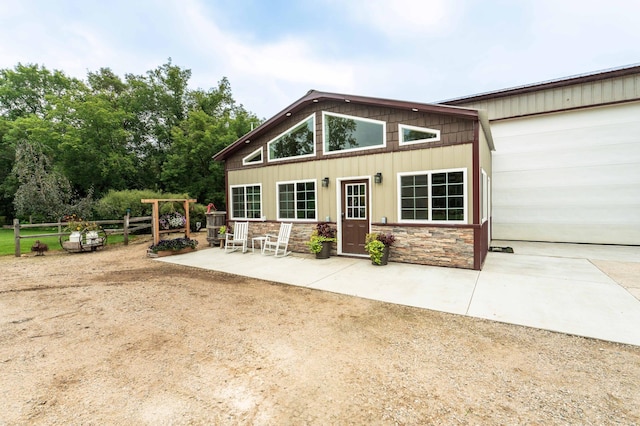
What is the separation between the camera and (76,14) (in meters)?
9.46

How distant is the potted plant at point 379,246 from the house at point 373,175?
0.28 metres

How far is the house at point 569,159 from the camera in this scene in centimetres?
849

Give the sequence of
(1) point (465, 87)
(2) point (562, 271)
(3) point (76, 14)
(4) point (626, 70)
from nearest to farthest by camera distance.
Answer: (2) point (562, 271) → (4) point (626, 70) → (3) point (76, 14) → (1) point (465, 87)

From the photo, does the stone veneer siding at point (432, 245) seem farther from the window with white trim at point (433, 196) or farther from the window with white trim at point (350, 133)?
the window with white trim at point (350, 133)

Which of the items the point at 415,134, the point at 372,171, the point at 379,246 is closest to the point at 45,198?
the point at 372,171

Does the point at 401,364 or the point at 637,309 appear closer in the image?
the point at 401,364

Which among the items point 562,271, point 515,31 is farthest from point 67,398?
point 515,31

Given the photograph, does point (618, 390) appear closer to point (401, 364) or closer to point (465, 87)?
point (401, 364)

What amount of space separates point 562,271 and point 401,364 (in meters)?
5.17

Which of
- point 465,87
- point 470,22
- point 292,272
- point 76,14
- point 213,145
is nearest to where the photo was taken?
point 292,272

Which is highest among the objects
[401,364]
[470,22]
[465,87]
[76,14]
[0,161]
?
[465,87]

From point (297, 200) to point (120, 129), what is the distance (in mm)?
13916

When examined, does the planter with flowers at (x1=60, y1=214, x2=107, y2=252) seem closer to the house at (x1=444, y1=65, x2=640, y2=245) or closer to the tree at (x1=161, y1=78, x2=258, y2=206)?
the tree at (x1=161, y1=78, x2=258, y2=206)

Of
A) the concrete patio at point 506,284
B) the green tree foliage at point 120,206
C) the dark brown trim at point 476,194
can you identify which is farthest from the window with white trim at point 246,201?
the dark brown trim at point 476,194
